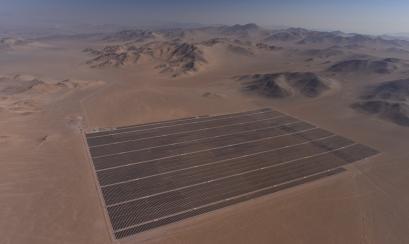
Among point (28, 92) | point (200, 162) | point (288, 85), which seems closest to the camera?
point (200, 162)

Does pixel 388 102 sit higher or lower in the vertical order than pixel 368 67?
higher

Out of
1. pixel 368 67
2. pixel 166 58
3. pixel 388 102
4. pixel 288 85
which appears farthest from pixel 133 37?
pixel 388 102

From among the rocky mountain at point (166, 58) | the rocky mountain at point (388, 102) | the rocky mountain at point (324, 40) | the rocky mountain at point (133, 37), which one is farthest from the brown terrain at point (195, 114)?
the rocky mountain at point (324, 40)

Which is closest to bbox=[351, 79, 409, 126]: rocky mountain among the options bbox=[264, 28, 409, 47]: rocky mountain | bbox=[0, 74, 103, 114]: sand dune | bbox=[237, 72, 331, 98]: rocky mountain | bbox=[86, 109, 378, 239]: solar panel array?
bbox=[237, 72, 331, 98]: rocky mountain

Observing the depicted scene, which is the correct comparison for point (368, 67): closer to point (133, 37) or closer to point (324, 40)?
point (324, 40)

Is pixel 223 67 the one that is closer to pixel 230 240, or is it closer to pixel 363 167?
pixel 363 167

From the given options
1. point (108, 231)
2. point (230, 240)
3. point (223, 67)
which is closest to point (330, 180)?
point (230, 240)
